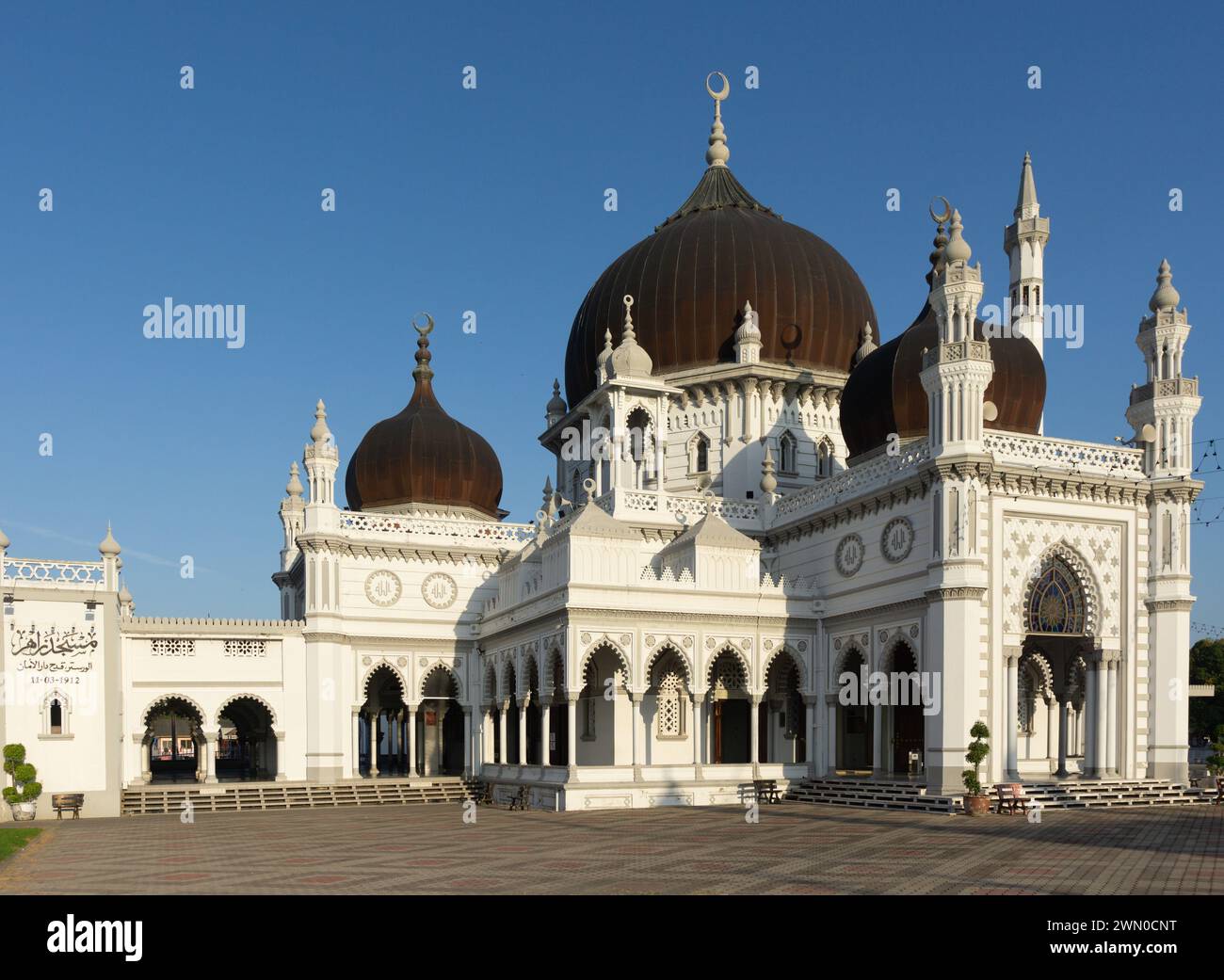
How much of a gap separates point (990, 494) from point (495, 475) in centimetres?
1966

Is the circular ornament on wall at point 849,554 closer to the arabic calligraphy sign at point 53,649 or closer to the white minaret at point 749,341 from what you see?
the white minaret at point 749,341

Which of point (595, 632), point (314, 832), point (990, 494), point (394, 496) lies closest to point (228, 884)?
point (314, 832)

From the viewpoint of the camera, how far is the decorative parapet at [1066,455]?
3027cm

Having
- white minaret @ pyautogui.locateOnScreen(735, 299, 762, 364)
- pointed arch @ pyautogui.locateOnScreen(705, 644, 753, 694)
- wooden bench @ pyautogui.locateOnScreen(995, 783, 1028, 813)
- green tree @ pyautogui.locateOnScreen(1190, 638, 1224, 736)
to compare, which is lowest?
green tree @ pyautogui.locateOnScreen(1190, 638, 1224, 736)

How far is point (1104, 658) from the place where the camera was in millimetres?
31172

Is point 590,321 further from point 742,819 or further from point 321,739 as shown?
point 742,819

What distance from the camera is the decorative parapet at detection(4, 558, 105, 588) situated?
101ft

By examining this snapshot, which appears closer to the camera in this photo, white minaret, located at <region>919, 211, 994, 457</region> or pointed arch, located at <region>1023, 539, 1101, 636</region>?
white minaret, located at <region>919, 211, 994, 457</region>

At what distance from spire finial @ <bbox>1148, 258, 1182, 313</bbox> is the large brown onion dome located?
12.0 meters

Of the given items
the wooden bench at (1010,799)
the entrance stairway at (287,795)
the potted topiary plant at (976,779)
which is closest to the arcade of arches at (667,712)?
the entrance stairway at (287,795)

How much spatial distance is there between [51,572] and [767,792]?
1892 cm

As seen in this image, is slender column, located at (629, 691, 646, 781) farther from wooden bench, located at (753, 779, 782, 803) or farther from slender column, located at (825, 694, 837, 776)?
slender column, located at (825, 694, 837, 776)

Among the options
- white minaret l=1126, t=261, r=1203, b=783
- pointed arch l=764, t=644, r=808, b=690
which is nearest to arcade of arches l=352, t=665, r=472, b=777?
pointed arch l=764, t=644, r=808, b=690
